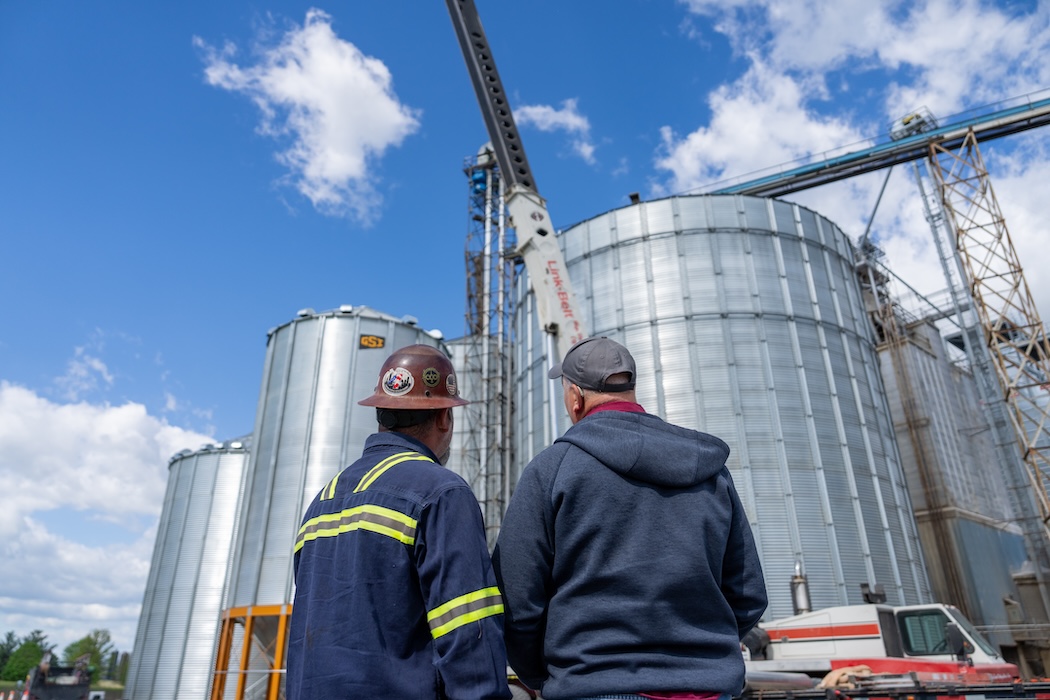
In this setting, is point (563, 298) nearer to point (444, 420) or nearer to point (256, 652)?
point (444, 420)

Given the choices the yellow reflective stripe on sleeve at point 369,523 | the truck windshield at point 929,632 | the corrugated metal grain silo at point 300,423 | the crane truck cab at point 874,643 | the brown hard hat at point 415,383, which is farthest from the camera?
the corrugated metal grain silo at point 300,423

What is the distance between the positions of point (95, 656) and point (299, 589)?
116 metres

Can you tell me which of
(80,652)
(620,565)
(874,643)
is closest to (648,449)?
(620,565)

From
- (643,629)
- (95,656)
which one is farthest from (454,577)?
(95,656)

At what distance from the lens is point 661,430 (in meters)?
2.26

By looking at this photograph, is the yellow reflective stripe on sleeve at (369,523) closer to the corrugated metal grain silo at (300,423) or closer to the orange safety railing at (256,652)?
the orange safety railing at (256,652)

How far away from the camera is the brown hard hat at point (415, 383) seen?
106 inches

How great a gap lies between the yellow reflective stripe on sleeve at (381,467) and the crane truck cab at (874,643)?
8.88 m

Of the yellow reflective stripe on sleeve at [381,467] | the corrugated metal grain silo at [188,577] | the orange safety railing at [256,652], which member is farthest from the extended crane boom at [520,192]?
the corrugated metal grain silo at [188,577]

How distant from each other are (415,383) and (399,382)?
2.5 inches

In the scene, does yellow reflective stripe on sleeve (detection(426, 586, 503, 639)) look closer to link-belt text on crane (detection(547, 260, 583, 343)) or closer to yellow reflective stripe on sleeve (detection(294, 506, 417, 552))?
yellow reflective stripe on sleeve (detection(294, 506, 417, 552))

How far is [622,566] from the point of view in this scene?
6.71 feet

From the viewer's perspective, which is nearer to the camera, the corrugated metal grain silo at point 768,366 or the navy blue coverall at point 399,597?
the navy blue coverall at point 399,597

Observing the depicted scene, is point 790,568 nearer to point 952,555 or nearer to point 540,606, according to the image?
point 952,555
